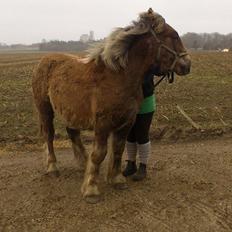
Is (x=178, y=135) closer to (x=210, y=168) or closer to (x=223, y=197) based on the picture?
(x=210, y=168)

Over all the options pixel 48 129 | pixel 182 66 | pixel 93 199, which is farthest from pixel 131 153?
pixel 182 66

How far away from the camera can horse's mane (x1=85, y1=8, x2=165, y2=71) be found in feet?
18.0

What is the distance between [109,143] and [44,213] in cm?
135

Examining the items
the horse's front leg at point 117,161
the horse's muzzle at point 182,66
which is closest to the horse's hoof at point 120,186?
the horse's front leg at point 117,161

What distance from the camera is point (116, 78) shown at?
5.57 metres

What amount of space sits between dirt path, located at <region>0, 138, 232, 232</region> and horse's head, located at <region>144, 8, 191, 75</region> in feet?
5.92

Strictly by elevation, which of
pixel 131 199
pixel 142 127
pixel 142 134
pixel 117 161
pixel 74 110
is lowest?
pixel 131 199

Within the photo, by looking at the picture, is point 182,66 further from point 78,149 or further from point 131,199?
point 78,149

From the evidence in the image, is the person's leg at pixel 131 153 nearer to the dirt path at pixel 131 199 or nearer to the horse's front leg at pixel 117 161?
the dirt path at pixel 131 199

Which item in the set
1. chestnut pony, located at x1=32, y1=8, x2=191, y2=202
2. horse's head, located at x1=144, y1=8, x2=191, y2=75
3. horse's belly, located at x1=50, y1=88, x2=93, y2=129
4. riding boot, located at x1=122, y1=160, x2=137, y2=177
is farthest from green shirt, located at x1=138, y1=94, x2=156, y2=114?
riding boot, located at x1=122, y1=160, x2=137, y2=177

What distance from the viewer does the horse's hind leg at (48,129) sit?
22.3 ft

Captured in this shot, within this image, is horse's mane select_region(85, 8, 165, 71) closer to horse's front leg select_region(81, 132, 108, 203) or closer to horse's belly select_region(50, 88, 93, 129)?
horse's belly select_region(50, 88, 93, 129)

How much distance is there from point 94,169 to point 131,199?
2.18ft

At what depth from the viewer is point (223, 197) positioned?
235 inches
